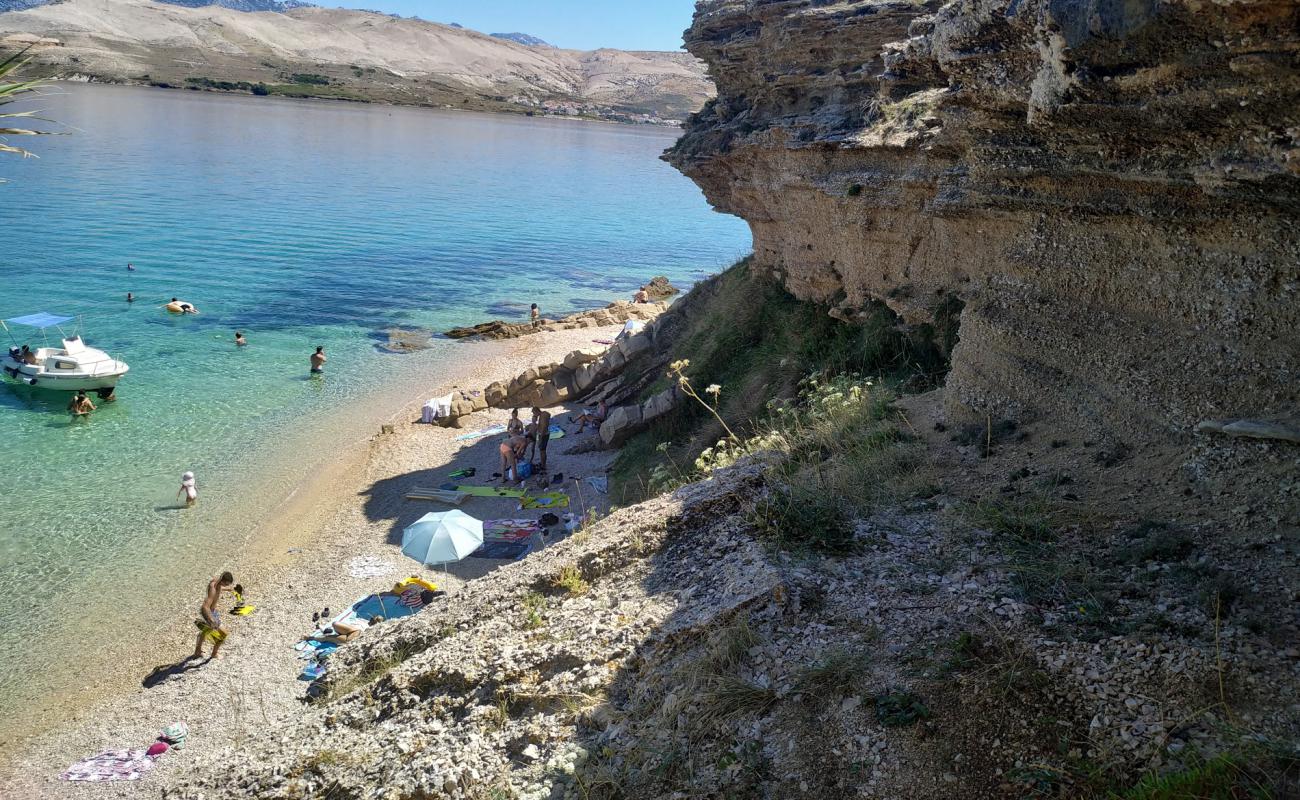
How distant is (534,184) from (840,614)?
84.1 metres

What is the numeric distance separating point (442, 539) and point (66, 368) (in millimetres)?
16922

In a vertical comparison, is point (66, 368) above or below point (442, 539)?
above

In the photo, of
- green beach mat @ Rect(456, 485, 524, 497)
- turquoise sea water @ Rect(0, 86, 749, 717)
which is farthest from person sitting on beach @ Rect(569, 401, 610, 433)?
turquoise sea water @ Rect(0, 86, 749, 717)

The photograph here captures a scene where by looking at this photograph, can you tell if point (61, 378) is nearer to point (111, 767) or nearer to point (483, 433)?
point (483, 433)

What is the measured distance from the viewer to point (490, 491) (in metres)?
19.6

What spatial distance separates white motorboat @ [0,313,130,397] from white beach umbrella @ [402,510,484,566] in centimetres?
1526

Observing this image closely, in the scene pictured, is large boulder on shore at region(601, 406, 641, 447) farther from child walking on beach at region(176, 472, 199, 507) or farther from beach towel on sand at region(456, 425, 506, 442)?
child walking on beach at region(176, 472, 199, 507)

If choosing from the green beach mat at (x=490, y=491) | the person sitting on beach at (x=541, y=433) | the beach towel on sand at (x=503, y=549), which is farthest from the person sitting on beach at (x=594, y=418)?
the beach towel on sand at (x=503, y=549)

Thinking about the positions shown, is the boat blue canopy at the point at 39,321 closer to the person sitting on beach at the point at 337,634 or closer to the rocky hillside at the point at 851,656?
the person sitting on beach at the point at 337,634

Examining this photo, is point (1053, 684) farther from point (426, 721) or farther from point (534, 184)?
point (534, 184)

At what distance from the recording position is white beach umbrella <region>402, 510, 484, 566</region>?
14938mm

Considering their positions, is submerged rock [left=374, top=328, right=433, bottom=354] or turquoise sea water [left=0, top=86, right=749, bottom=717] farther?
submerged rock [left=374, top=328, right=433, bottom=354]

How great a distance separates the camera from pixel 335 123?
115062 millimetres

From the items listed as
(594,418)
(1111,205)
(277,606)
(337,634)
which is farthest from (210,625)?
(1111,205)
